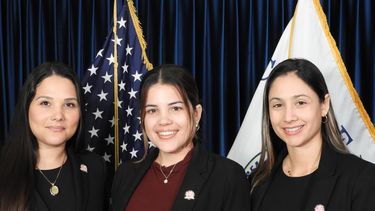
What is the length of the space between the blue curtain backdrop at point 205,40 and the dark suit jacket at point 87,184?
119 centimetres

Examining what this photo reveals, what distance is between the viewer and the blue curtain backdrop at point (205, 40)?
10.9ft

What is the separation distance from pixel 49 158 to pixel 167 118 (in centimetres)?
67

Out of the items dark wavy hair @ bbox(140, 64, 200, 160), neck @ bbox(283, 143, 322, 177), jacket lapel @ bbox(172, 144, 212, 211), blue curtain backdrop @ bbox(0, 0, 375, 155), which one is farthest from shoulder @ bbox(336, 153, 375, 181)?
blue curtain backdrop @ bbox(0, 0, 375, 155)

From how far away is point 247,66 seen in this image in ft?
11.5

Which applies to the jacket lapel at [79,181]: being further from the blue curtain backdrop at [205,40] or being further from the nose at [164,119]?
the blue curtain backdrop at [205,40]

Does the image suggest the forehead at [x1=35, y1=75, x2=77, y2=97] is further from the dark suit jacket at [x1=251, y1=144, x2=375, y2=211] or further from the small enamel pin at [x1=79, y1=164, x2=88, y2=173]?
the dark suit jacket at [x1=251, y1=144, x2=375, y2=211]

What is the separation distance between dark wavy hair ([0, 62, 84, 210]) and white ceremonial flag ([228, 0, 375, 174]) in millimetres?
1249

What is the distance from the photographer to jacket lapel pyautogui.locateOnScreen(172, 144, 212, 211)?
202 cm

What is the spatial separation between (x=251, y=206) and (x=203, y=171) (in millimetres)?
293

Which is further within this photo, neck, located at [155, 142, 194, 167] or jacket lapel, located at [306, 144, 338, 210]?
neck, located at [155, 142, 194, 167]

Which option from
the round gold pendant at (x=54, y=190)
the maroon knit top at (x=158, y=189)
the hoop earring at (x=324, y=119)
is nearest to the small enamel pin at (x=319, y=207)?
the hoop earring at (x=324, y=119)

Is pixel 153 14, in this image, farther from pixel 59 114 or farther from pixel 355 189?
pixel 355 189

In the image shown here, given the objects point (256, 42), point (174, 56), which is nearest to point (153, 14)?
point (174, 56)

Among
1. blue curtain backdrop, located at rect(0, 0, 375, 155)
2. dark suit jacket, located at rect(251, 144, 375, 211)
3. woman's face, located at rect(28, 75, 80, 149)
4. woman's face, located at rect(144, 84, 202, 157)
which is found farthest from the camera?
blue curtain backdrop, located at rect(0, 0, 375, 155)
